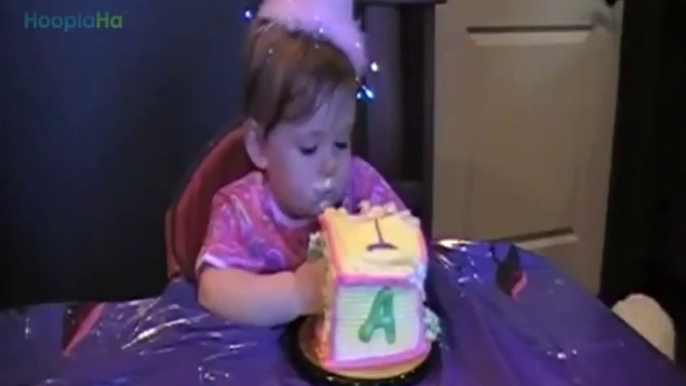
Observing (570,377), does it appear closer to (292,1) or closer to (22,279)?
(292,1)

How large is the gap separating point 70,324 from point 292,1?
0.38 metres

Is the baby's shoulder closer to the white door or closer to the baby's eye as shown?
the baby's eye

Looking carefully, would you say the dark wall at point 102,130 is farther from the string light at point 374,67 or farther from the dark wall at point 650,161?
the dark wall at point 650,161

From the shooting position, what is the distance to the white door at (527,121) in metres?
2.16

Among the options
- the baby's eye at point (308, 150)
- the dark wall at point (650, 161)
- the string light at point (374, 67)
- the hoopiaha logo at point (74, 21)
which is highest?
the hoopiaha logo at point (74, 21)

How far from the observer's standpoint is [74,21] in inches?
63.7

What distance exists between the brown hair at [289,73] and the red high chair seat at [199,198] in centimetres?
15

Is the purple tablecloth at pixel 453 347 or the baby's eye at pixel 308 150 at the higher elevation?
the baby's eye at pixel 308 150

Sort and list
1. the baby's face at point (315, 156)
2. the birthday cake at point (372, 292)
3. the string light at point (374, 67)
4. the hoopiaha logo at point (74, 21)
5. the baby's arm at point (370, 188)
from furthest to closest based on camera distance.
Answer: the hoopiaha logo at point (74, 21) → the string light at point (374, 67) → the baby's arm at point (370, 188) → the baby's face at point (315, 156) → the birthday cake at point (372, 292)

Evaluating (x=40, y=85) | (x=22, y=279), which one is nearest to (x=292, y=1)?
(x=40, y=85)

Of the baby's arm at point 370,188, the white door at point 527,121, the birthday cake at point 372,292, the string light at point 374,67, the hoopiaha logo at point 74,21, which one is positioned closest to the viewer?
the birthday cake at point 372,292

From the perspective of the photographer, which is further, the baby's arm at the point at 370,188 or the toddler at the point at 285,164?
the baby's arm at the point at 370,188

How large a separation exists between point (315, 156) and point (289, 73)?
84 mm

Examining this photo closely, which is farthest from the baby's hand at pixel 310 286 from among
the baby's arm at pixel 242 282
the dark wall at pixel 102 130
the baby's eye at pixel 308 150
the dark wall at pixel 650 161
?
the dark wall at pixel 650 161
